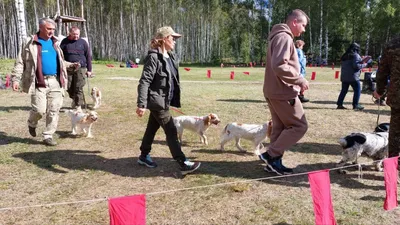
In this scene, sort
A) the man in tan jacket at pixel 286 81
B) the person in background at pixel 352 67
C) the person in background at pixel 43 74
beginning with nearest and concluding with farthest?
the man in tan jacket at pixel 286 81 < the person in background at pixel 43 74 < the person in background at pixel 352 67

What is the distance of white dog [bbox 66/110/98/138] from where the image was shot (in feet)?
20.5

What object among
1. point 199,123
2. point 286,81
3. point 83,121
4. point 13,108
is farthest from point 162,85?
point 13,108

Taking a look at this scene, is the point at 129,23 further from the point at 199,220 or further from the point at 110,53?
the point at 199,220

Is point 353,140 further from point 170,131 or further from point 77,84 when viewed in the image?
point 77,84

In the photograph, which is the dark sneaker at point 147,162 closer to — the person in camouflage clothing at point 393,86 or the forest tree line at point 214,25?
the person in camouflage clothing at point 393,86

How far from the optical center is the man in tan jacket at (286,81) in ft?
12.2

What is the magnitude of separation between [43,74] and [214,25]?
47179 millimetres

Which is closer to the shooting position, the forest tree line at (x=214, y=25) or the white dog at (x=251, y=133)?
the white dog at (x=251, y=133)

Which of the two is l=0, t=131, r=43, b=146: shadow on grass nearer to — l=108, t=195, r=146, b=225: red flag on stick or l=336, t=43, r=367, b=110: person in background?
l=108, t=195, r=146, b=225: red flag on stick

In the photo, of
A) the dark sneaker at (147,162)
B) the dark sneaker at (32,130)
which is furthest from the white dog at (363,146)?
the dark sneaker at (32,130)

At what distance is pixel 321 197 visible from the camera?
9.73ft

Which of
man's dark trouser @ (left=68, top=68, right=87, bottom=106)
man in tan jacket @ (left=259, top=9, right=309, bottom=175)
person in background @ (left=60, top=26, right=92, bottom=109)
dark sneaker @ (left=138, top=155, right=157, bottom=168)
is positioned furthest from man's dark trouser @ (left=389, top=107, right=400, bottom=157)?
man's dark trouser @ (left=68, top=68, right=87, bottom=106)

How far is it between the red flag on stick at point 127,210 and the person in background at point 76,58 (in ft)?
18.1

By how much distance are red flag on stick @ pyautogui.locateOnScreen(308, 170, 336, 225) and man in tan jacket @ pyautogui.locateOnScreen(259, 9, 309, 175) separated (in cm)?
106
